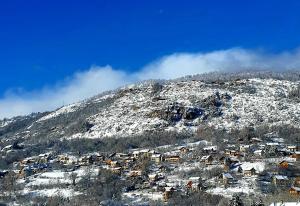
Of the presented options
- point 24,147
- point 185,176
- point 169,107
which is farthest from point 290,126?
point 24,147

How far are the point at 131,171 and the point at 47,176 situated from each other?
19846mm

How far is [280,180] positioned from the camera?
110m

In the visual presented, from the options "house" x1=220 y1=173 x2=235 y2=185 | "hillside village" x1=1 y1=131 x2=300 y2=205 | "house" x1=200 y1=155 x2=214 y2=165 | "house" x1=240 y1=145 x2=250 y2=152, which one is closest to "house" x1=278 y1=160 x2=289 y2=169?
"hillside village" x1=1 y1=131 x2=300 y2=205

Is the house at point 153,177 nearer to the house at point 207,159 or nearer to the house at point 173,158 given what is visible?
the house at point 207,159

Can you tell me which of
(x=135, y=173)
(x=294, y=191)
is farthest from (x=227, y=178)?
(x=135, y=173)

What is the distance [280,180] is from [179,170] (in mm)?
26084

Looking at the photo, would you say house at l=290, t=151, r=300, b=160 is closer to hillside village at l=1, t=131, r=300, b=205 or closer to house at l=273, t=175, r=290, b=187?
hillside village at l=1, t=131, r=300, b=205

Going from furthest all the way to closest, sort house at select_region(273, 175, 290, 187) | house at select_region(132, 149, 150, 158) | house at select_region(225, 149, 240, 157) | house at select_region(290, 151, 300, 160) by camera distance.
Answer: house at select_region(132, 149, 150, 158) < house at select_region(225, 149, 240, 157) < house at select_region(290, 151, 300, 160) < house at select_region(273, 175, 290, 187)

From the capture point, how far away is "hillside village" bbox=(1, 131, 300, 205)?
109 meters

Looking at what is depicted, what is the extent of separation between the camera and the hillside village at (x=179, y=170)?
10944cm

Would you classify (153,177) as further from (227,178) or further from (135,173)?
(227,178)

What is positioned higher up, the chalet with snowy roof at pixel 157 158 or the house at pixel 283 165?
the chalet with snowy roof at pixel 157 158

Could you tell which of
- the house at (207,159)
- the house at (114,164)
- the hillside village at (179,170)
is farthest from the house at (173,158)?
the house at (114,164)

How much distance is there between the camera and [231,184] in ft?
366
